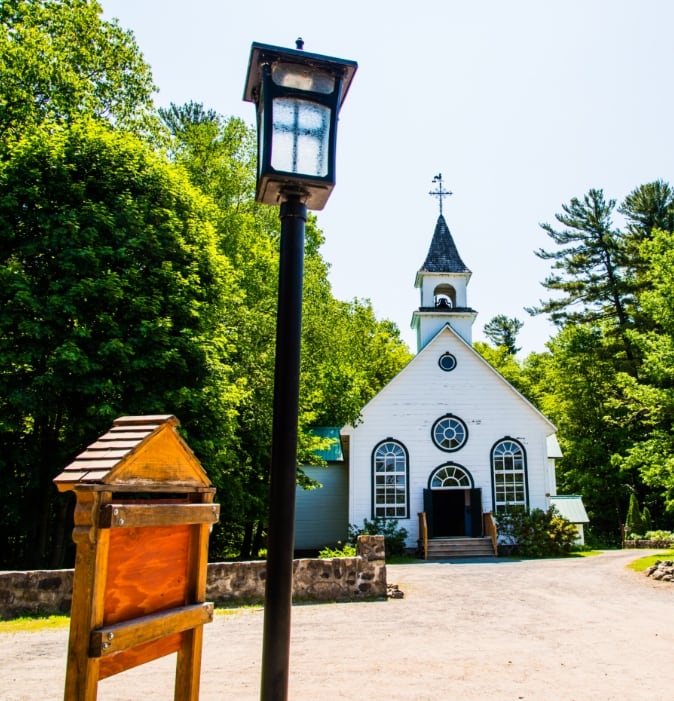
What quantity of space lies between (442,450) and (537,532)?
15.4 feet

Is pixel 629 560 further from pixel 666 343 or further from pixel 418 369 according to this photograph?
pixel 418 369

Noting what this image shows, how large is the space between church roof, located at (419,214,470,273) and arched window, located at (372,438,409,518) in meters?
8.79

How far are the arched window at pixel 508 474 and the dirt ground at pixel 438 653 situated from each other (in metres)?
11.1

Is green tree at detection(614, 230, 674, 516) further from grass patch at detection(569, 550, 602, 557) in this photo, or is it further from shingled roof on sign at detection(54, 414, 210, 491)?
shingled roof on sign at detection(54, 414, 210, 491)

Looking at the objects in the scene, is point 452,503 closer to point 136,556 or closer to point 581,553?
point 581,553

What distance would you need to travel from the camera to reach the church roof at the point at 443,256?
29098 mm

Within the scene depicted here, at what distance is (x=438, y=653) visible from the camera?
26.2 ft

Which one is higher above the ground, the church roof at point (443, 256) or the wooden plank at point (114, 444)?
the church roof at point (443, 256)

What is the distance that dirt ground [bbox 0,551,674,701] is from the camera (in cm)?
629

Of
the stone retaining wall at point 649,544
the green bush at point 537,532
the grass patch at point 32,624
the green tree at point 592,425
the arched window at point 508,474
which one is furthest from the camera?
the green tree at point 592,425

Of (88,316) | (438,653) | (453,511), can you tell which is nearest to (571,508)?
(453,511)

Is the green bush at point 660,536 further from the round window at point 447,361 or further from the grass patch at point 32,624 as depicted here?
the grass patch at point 32,624

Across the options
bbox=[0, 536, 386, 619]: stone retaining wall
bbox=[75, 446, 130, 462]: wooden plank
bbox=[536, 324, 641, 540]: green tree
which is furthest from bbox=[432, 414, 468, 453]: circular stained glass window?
bbox=[75, 446, 130, 462]: wooden plank

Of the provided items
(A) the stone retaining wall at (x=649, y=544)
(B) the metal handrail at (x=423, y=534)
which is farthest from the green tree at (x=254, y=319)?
(A) the stone retaining wall at (x=649, y=544)
